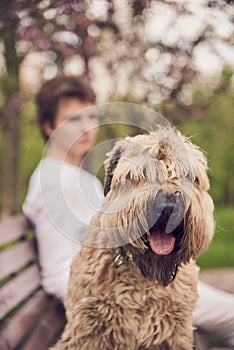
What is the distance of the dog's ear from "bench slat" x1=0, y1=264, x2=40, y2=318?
2.96 ft

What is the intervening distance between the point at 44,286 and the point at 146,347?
35.0 inches

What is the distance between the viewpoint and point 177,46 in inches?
99.0

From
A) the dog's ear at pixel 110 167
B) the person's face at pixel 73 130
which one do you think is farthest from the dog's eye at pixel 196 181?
the person's face at pixel 73 130

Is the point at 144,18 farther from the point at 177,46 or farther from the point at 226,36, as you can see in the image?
the point at 226,36

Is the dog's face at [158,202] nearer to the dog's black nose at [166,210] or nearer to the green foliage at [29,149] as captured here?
the dog's black nose at [166,210]

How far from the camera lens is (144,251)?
2123mm

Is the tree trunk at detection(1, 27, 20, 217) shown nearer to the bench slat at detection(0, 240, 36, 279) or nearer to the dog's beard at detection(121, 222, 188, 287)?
the bench slat at detection(0, 240, 36, 279)

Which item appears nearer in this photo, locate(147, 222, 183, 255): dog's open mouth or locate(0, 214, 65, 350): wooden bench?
locate(147, 222, 183, 255): dog's open mouth

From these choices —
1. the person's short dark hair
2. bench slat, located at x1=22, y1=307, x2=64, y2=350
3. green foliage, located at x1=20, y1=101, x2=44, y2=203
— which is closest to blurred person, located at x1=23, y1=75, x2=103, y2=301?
the person's short dark hair

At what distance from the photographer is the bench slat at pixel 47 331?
2.95m

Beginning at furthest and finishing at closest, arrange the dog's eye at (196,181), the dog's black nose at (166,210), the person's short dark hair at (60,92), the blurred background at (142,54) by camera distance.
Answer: the person's short dark hair at (60,92)
the blurred background at (142,54)
the dog's eye at (196,181)
the dog's black nose at (166,210)

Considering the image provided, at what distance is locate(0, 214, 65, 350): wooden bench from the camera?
2.93m

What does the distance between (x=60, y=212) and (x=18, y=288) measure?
594 mm

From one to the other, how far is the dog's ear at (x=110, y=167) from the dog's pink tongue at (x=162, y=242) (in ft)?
0.73
